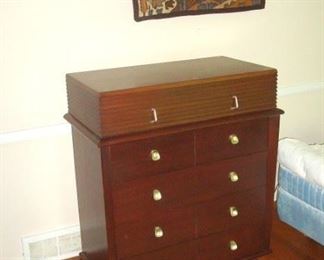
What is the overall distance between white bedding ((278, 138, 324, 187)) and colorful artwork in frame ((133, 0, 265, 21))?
771 mm

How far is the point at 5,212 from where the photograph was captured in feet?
7.25

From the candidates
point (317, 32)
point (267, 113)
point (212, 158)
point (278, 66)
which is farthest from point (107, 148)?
point (317, 32)

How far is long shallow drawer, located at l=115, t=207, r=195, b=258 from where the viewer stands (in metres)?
1.90

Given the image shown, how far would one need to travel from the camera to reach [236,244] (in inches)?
86.1

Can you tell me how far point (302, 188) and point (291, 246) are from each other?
0.38 meters

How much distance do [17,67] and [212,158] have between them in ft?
3.14

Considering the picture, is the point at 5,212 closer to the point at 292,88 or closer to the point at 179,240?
the point at 179,240

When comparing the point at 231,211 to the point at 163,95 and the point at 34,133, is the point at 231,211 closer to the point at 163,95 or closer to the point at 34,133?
the point at 163,95

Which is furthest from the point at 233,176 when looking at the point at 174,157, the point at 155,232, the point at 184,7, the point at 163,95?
the point at 184,7

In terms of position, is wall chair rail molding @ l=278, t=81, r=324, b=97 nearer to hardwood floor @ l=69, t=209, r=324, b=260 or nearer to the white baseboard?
hardwood floor @ l=69, t=209, r=324, b=260

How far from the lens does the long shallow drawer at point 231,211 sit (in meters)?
2.06

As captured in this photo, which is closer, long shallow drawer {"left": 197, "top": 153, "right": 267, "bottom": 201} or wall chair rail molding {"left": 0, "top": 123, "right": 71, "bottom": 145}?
long shallow drawer {"left": 197, "top": 153, "right": 267, "bottom": 201}

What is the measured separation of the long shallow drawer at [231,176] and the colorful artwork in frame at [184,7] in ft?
2.55

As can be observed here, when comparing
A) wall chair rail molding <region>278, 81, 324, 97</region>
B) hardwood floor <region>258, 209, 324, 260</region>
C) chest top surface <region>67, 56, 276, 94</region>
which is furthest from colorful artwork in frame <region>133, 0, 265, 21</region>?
hardwood floor <region>258, 209, 324, 260</region>
